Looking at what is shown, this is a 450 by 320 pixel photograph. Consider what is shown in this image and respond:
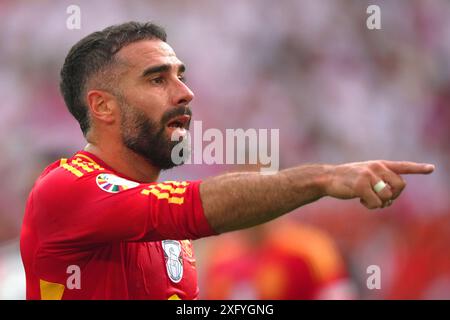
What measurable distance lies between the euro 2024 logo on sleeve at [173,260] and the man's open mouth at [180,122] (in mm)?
494

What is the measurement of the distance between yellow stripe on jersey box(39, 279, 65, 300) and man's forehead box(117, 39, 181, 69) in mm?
981

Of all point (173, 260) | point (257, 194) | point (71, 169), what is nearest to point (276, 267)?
point (173, 260)

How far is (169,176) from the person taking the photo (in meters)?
6.86

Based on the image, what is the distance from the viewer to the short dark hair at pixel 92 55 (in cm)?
354

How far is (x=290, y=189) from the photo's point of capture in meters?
2.53

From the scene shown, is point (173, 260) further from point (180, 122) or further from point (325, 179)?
point (325, 179)

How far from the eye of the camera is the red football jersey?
2.73 m

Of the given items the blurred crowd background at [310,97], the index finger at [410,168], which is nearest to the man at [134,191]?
the index finger at [410,168]

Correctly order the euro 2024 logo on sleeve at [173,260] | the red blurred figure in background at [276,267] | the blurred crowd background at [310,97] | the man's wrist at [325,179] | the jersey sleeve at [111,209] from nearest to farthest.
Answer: the man's wrist at [325,179] → the jersey sleeve at [111,209] → the euro 2024 logo on sleeve at [173,260] → the red blurred figure in background at [276,267] → the blurred crowd background at [310,97]

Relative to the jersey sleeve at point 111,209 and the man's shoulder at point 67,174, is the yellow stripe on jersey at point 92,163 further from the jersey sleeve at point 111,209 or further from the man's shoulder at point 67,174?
the jersey sleeve at point 111,209

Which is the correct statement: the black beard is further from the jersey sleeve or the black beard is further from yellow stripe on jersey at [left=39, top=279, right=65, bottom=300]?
yellow stripe on jersey at [left=39, top=279, right=65, bottom=300]

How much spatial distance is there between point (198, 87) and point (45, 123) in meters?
1.39
